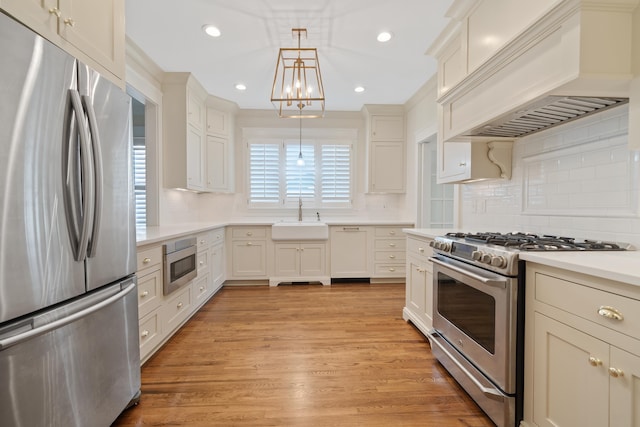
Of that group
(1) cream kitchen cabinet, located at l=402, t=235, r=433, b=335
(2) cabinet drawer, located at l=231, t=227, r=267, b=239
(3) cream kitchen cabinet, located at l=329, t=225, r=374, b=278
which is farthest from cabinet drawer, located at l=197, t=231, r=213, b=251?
(1) cream kitchen cabinet, located at l=402, t=235, r=433, b=335

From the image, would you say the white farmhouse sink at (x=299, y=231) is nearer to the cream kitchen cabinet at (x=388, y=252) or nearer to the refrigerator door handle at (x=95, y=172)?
the cream kitchen cabinet at (x=388, y=252)

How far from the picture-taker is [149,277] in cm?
205

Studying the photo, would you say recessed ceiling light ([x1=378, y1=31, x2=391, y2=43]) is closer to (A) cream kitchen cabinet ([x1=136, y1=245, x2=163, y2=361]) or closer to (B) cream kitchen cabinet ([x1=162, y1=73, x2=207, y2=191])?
(B) cream kitchen cabinet ([x1=162, y1=73, x2=207, y2=191])

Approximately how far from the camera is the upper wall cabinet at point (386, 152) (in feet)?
14.5

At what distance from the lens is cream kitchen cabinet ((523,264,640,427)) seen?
959 mm

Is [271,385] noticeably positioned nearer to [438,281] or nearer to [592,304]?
[438,281]

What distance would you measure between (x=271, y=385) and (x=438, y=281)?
135cm

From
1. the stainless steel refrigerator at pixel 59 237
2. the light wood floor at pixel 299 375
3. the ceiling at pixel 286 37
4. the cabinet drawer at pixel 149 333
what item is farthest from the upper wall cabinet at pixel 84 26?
the light wood floor at pixel 299 375

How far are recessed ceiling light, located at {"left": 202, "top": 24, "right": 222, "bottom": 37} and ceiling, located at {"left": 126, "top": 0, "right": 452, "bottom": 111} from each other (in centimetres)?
3

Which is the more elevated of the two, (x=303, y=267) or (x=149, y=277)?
(x=149, y=277)

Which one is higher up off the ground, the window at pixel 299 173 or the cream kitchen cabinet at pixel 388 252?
the window at pixel 299 173

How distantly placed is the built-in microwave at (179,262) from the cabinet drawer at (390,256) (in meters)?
2.47

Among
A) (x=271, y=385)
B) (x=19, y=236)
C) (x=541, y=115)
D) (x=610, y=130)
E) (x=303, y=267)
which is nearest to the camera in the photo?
(x=19, y=236)

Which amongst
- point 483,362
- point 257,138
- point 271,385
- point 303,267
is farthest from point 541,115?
point 257,138
